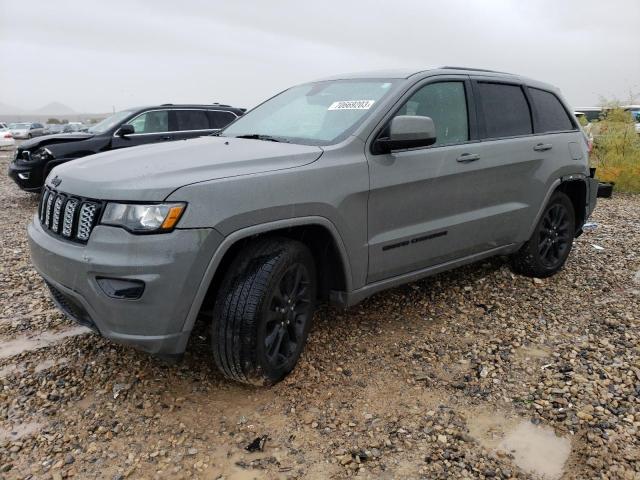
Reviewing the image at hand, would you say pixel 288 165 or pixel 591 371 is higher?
pixel 288 165

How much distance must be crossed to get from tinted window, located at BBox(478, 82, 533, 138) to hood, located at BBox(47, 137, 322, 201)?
1.65 m

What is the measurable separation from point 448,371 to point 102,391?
2.00m

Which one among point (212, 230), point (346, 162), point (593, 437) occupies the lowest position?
point (593, 437)

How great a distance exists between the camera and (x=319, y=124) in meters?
3.38

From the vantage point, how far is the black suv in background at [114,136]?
27.0ft

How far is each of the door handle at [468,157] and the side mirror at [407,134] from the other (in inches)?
21.6

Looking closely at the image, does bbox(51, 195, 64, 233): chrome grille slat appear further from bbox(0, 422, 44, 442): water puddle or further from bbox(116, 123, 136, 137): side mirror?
bbox(116, 123, 136, 137): side mirror

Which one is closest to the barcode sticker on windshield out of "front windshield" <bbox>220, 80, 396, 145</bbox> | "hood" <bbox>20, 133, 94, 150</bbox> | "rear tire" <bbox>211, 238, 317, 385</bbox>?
"front windshield" <bbox>220, 80, 396, 145</bbox>

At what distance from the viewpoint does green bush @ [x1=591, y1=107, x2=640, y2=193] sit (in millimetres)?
10102

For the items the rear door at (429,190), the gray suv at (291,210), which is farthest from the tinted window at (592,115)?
the rear door at (429,190)

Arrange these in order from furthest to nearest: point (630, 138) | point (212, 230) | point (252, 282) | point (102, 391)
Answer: point (630, 138) → point (102, 391) → point (252, 282) → point (212, 230)

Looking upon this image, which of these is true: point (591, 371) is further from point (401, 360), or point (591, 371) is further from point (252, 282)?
point (252, 282)

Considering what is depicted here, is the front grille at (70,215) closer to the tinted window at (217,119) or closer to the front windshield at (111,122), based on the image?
the front windshield at (111,122)


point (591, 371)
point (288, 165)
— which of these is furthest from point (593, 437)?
point (288, 165)
